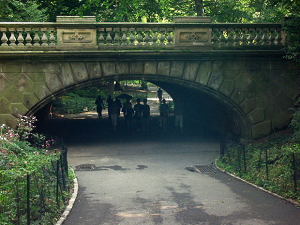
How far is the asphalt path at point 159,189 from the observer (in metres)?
7.49

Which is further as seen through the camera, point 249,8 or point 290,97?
point 249,8

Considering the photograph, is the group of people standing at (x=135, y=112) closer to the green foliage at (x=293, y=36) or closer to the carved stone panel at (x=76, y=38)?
the carved stone panel at (x=76, y=38)

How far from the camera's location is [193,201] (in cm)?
862

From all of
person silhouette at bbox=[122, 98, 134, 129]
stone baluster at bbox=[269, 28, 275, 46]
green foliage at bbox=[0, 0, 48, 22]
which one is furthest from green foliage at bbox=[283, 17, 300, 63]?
green foliage at bbox=[0, 0, 48, 22]

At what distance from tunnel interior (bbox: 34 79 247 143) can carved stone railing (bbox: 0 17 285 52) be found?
166 cm

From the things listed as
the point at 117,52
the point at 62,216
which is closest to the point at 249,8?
the point at 117,52

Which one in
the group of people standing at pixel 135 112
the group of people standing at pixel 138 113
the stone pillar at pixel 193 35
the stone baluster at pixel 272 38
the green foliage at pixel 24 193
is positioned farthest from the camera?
the group of people standing at pixel 138 113

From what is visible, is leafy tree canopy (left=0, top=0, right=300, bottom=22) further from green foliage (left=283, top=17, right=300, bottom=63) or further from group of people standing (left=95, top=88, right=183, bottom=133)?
green foliage (left=283, top=17, right=300, bottom=63)

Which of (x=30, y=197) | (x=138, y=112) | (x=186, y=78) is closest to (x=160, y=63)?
(x=186, y=78)

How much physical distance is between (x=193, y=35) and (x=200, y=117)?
855 centimetres

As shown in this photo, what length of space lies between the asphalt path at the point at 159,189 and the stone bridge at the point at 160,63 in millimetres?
2648

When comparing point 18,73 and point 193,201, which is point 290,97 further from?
point 18,73

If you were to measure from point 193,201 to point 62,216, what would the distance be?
309cm

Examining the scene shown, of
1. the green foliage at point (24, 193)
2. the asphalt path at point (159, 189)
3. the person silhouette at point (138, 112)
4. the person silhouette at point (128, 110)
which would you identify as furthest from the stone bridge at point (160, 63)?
the person silhouette at point (128, 110)
